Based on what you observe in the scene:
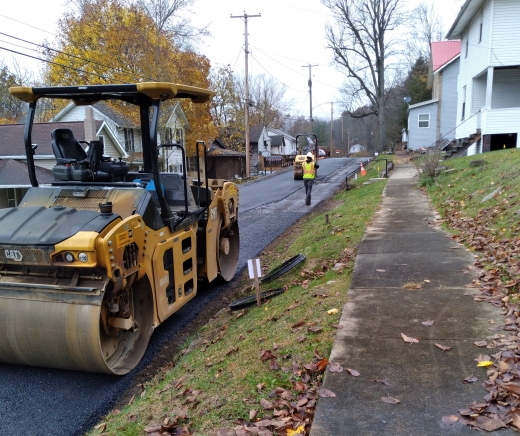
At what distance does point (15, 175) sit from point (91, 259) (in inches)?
659

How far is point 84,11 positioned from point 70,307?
37391 mm

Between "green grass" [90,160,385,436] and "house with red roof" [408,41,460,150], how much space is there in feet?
91.8

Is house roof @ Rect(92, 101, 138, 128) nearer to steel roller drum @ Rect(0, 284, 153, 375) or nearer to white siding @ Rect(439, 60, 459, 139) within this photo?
white siding @ Rect(439, 60, 459, 139)

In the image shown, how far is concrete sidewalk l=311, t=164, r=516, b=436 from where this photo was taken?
2914mm

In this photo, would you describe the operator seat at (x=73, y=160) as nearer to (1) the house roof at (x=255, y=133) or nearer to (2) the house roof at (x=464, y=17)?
(2) the house roof at (x=464, y=17)

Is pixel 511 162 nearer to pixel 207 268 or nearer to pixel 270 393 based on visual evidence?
pixel 207 268

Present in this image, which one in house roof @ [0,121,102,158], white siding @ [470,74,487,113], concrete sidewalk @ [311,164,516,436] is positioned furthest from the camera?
white siding @ [470,74,487,113]

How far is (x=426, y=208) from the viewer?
10.5 meters

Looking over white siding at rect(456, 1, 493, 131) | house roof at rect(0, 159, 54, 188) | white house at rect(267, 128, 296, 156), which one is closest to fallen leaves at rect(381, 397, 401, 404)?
house roof at rect(0, 159, 54, 188)

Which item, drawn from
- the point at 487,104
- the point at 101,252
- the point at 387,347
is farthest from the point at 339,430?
the point at 487,104

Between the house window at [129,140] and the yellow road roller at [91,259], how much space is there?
86.8 feet

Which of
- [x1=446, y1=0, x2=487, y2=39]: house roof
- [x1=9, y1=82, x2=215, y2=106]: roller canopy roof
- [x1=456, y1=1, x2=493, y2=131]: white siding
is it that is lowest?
[x1=9, y1=82, x2=215, y2=106]: roller canopy roof

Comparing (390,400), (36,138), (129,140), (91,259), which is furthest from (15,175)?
(390,400)

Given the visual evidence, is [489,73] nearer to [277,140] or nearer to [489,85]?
[489,85]
